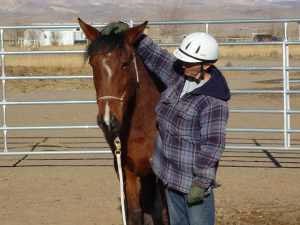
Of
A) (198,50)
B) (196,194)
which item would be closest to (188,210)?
(196,194)

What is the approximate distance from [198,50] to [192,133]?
0.48 m

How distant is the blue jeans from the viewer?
4.16 metres

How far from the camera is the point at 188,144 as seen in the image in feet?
13.5

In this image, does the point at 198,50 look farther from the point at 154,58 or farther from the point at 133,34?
the point at 154,58

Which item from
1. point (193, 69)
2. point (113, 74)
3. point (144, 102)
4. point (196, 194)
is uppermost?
point (193, 69)

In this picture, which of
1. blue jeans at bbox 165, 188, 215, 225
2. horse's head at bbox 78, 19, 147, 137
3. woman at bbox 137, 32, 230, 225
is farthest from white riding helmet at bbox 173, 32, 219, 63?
blue jeans at bbox 165, 188, 215, 225

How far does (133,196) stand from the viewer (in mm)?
5242

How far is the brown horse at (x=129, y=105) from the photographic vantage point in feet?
15.0

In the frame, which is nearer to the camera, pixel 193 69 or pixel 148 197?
pixel 193 69

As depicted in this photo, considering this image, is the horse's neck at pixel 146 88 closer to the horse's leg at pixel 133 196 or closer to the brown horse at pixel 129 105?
the brown horse at pixel 129 105

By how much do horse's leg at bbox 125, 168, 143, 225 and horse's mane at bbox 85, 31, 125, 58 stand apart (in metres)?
0.98

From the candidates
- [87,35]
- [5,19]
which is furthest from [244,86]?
[5,19]

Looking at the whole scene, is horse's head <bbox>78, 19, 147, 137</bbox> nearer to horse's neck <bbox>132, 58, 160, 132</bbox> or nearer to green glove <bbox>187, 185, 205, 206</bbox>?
horse's neck <bbox>132, 58, 160, 132</bbox>

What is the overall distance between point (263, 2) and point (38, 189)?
569ft
